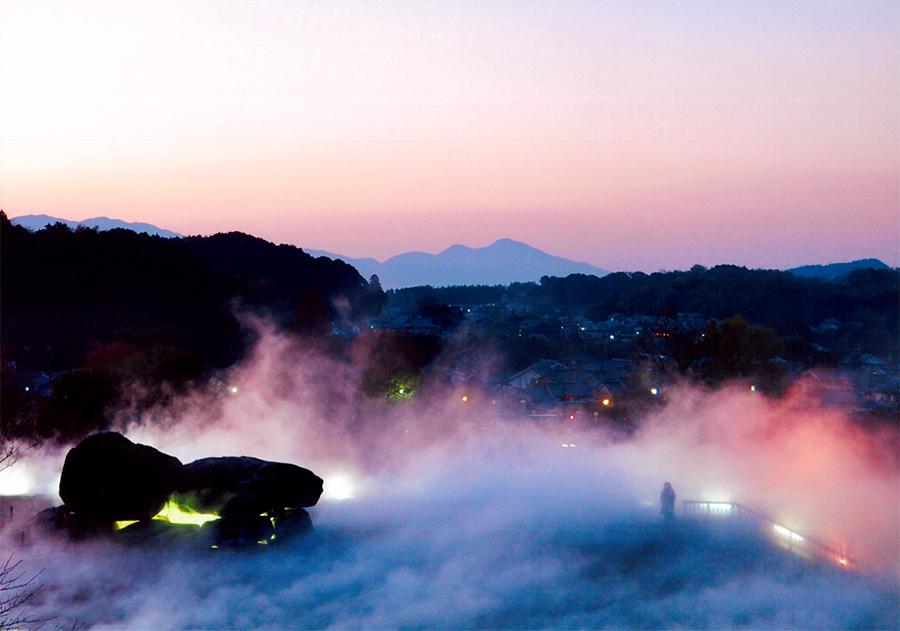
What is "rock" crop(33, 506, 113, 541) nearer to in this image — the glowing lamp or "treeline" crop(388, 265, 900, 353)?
the glowing lamp

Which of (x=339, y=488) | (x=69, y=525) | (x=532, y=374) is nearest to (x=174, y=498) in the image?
(x=69, y=525)

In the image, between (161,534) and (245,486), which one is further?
(245,486)

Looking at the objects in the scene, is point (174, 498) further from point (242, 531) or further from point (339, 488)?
point (339, 488)

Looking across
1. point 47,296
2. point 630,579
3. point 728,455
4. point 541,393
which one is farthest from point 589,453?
point 47,296

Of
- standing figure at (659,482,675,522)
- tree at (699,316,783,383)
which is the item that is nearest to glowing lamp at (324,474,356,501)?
standing figure at (659,482,675,522)

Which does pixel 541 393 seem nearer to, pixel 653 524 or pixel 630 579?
pixel 653 524

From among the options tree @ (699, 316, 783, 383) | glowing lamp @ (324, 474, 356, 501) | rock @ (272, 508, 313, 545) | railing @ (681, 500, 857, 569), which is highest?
tree @ (699, 316, 783, 383)

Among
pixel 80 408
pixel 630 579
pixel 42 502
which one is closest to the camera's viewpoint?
pixel 630 579
